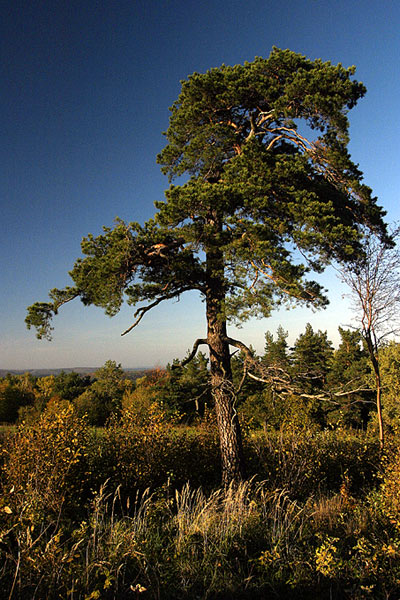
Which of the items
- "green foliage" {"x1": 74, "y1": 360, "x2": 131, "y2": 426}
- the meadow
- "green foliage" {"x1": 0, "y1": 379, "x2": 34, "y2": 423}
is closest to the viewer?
the meadow

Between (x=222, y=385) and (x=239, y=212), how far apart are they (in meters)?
3.62

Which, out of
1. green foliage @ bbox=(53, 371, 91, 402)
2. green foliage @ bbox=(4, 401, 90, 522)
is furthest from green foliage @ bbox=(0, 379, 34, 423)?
green foliage @ bbox=(4, 401, 90, 522)

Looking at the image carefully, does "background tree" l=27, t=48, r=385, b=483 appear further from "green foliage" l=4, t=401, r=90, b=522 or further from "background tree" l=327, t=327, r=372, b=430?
"background tree" l=327, t=327, r=372, b=430

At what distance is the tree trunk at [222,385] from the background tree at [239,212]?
2 cm

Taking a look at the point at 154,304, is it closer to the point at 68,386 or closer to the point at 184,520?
the point at 184,520

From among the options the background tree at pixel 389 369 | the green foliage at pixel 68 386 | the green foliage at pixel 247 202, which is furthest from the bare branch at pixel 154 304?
the green foliage at pixel 68 386

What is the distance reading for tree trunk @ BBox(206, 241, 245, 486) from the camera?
22.0ft

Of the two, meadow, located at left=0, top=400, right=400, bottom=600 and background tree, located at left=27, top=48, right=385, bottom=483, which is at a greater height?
background tree, located at left=27, top=48, right=385, bottom=483

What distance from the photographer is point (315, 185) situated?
22.2 ft

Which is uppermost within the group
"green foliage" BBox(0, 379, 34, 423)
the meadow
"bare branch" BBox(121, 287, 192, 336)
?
"bare branch" BBox(121, 287, 192, 336)

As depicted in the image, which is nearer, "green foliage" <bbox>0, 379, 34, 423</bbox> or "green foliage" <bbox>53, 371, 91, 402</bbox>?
"green foliage" <bbox>0, 379, 34, 423</bbox>

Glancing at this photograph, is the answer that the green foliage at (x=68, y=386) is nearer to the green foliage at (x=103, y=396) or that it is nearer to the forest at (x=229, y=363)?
the green foliage at (x=103, y=396)

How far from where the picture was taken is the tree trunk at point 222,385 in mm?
6715

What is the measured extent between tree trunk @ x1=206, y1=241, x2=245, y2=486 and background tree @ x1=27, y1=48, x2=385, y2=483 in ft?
0.07
